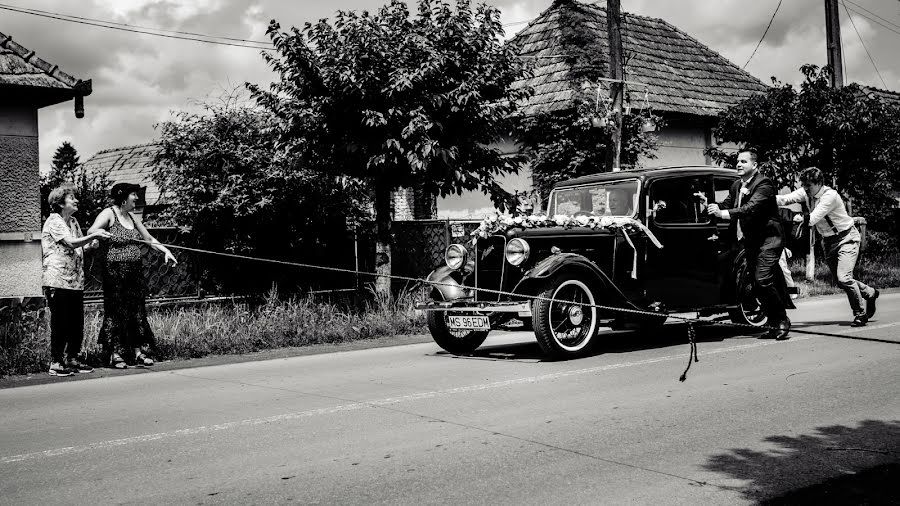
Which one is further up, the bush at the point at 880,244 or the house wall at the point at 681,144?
the house wall at the point at 681,144

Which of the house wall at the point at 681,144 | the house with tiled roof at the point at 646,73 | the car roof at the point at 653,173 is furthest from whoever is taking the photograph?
the house wall at the point at 681,144

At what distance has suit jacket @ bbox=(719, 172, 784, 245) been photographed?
989 centimetres

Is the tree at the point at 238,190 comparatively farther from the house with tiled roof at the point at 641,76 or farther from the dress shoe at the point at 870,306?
the house with tiled roof at the point at 641,76

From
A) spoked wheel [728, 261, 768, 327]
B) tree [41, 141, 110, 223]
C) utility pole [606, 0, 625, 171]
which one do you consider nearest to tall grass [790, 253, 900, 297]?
utility pole [606, 0, 625, 171]

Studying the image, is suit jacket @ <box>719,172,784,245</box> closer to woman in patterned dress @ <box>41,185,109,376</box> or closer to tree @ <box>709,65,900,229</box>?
woman in patterned dress @ <box>41,185,109,376</box>

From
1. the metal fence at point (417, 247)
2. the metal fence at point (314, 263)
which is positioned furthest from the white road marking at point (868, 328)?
the metal fence at point (417, 247)

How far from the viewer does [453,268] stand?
31.6 ft

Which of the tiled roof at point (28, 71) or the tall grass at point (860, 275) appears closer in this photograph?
the tiled roof at point (28, 71)

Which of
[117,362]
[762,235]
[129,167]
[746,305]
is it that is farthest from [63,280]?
[129,167]

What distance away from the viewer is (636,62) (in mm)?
25391

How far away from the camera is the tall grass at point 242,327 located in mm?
9617

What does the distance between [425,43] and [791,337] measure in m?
6.32

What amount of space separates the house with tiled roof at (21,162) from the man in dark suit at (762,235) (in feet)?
28.2

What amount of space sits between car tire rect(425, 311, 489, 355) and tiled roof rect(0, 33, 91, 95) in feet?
19.6
